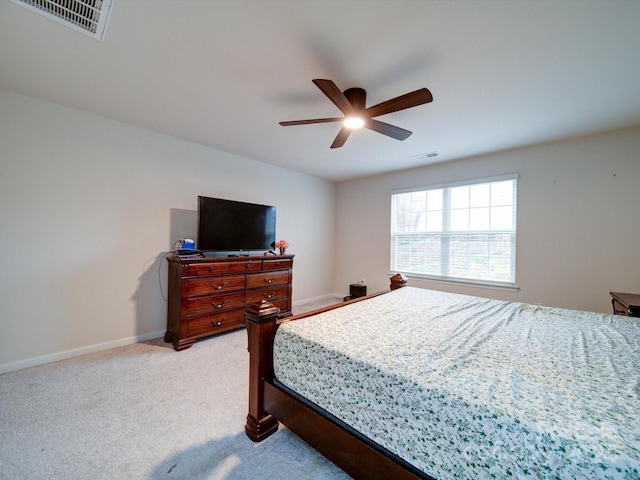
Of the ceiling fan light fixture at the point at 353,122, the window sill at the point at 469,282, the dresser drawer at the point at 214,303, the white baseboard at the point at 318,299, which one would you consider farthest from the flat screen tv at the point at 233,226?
the window sill at the point at 469,282

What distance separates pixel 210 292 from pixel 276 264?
3.36 feet

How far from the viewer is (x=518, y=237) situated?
3.43 metres

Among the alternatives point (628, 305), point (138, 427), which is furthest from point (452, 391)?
point (628, 305)

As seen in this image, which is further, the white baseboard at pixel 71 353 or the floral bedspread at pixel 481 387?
the white baseboard at pixel 71 353

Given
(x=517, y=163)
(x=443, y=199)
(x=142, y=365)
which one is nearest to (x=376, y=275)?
(x=443, y=199)

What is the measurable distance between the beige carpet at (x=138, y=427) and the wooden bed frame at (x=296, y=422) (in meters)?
0.20

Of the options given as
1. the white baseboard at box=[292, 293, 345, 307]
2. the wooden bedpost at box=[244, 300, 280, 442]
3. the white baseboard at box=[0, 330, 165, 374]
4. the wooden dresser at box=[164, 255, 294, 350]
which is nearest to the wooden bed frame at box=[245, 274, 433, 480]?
the wooden bedpost at box=[244, 300, 280, 442]

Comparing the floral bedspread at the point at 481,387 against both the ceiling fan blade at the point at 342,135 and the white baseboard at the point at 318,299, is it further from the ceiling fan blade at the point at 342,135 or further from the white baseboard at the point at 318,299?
the white baseboard at the point at 318,299

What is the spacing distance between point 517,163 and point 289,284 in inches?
145

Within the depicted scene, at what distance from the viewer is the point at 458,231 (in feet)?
12.9

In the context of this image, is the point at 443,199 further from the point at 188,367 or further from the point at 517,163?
the point at 188,367

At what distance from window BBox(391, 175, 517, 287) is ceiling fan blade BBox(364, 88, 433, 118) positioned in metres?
2.55

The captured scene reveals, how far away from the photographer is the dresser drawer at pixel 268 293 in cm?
339

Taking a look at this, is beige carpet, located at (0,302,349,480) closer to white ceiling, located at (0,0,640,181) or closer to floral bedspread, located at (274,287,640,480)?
floral bedspread, located at (274,287,640,480)
